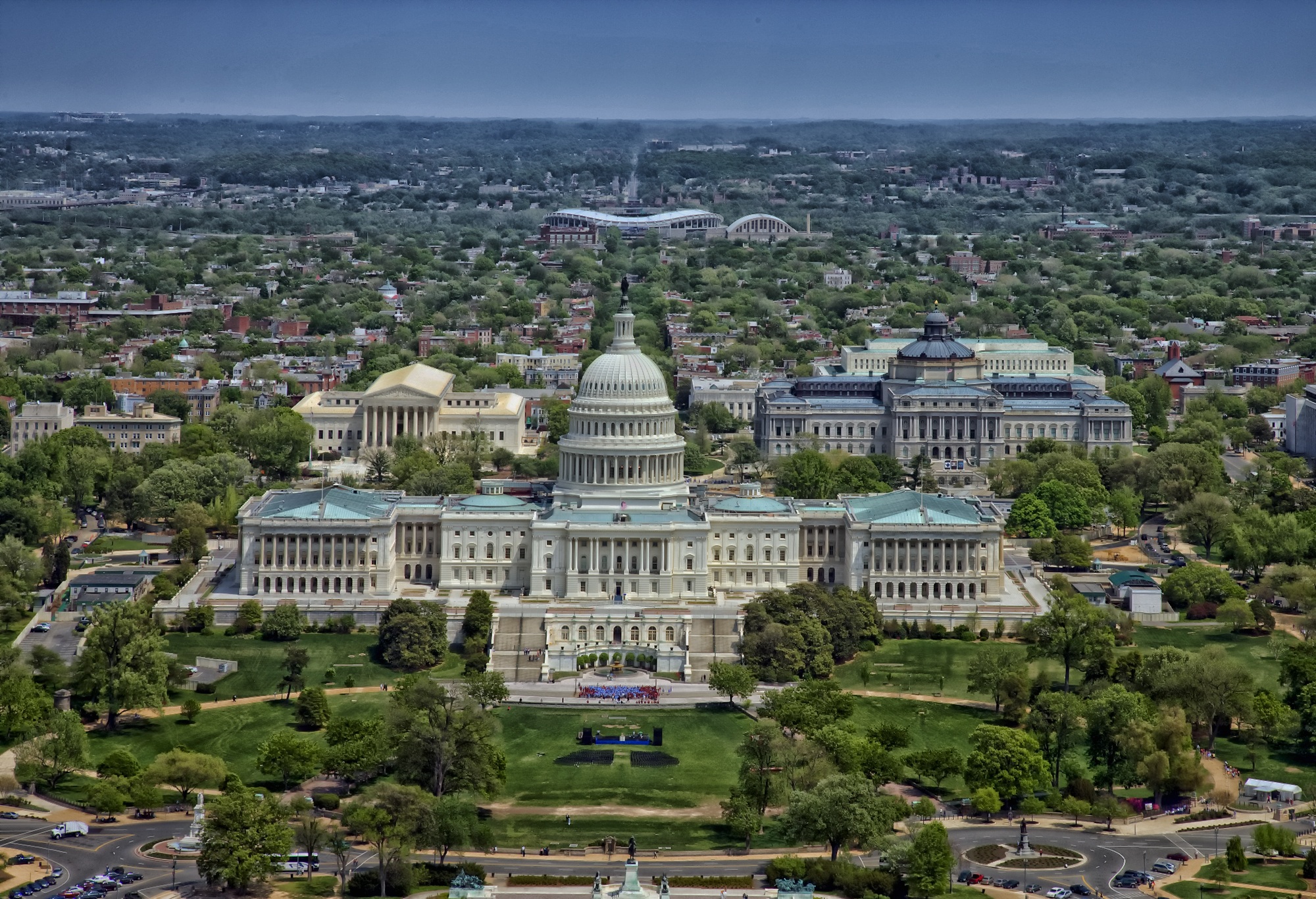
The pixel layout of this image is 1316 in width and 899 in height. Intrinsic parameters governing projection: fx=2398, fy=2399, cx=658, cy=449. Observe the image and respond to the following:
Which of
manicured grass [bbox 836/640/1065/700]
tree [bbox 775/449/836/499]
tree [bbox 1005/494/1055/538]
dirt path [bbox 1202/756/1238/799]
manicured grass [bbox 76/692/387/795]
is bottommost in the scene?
manicured grass [bbox 76/692/387/795]

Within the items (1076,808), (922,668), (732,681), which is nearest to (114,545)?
(732,681)

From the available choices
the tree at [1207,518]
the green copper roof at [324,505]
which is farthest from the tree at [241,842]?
the tree at [1207,518]

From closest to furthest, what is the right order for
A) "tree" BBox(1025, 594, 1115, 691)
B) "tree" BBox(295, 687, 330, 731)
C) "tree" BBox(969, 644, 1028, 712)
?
1. "tree" BBox(295, 687, 330, 731)
2. "tree" BBox(969, 644, 1028, 712)
3. "tree" BBox(1025, 594, 1115, 691)

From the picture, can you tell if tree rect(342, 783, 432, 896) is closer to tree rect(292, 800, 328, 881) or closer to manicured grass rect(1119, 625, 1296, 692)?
tree rect(292, 800, 328, 881)

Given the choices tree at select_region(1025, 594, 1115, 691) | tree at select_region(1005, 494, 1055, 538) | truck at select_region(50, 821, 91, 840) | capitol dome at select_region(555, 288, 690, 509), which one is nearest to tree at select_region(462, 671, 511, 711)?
truck at select_region(50, 821, 91, 840)

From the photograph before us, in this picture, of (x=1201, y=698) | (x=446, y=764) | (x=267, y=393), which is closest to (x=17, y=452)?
(x=267, y=393)

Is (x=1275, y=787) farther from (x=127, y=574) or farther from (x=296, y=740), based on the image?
(x=127, y=574)

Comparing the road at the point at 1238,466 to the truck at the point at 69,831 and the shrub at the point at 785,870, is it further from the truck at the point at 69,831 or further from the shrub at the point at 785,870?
the truck at the point at 69,831
